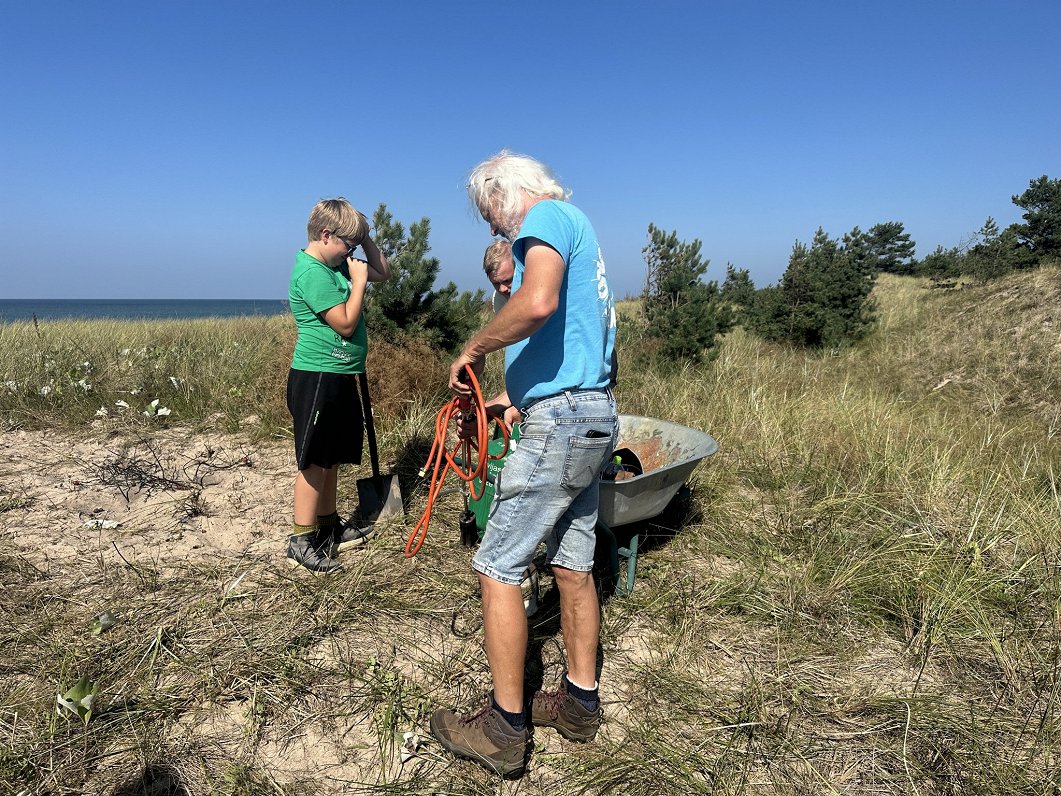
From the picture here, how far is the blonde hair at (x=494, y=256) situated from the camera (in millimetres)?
3004

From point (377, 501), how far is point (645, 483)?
1765 mm

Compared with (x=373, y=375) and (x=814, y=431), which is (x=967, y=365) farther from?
(x=373, y=375)

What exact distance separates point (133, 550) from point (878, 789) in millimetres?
3491

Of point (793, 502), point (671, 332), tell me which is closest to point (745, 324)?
point (671, 332)

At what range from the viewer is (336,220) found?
2732 millimetres

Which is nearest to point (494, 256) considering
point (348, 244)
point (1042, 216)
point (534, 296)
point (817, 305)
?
point (348, 244)

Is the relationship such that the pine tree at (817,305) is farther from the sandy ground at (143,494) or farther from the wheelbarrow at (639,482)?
the sandy ground at (143,494)

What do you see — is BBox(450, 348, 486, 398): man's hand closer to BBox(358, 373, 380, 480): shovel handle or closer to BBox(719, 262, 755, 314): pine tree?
BBox(358, 373, 380, 480): shovel handle

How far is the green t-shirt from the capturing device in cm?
270

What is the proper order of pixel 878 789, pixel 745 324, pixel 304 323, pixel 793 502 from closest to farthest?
pixel 878 789 < pixel 304 323 < pixel 793 502 < pixel 745 324

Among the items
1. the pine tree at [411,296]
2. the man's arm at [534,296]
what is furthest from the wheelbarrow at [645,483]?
the pine tree at [411,296]

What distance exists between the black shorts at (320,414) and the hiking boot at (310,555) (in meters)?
0.43

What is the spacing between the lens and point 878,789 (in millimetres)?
1830

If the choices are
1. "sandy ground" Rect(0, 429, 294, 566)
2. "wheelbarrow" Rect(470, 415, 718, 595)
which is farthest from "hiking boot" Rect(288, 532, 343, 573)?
"wheelbarrow" Rect(470, 415, 718, 595)
